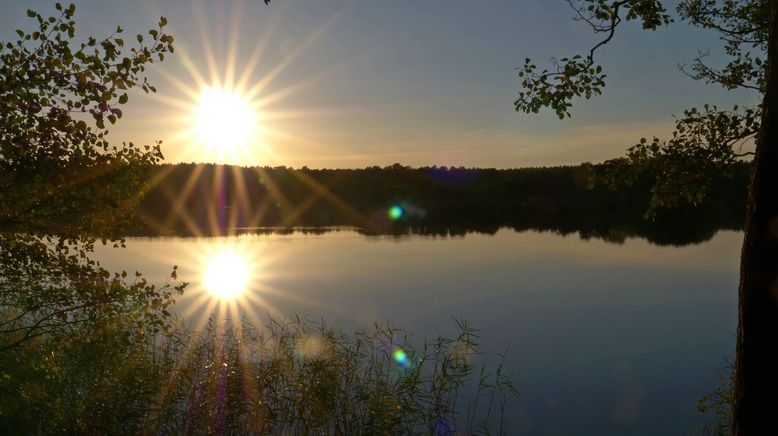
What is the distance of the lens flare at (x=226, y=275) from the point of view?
2370 cm

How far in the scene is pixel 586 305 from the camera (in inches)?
843

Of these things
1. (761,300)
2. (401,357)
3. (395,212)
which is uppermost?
(395,212)

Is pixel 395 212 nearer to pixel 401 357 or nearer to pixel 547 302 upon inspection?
pixel 547 302

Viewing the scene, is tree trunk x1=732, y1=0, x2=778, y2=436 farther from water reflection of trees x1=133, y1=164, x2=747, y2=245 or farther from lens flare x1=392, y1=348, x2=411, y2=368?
water reflection of trees x1=133, y1=164, x2=747, y2=245

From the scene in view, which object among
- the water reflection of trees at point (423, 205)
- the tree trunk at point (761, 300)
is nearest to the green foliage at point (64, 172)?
the tree trunk at point (761, 300)

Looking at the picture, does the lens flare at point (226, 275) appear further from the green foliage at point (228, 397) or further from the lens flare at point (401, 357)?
the green foliage at point (228, 397)

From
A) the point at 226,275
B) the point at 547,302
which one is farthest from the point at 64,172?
the point at 226,275

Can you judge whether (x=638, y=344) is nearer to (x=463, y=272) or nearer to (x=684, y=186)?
(x=684, y=186)

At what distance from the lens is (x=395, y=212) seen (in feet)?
248

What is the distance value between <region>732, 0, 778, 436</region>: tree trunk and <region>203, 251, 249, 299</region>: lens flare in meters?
19.3

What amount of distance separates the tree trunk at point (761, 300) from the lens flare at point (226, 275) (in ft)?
63.2

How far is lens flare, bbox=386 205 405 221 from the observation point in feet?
224

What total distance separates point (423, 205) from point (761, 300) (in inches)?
3225

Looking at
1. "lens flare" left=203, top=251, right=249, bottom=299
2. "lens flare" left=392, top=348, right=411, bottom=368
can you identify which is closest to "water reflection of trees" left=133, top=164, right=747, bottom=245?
"lens flare" left=203, top=251, right=249, bottom=299
